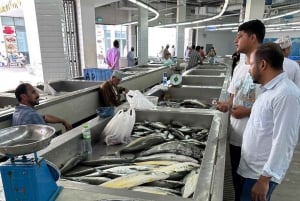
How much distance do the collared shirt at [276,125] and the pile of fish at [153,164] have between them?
0.44 m

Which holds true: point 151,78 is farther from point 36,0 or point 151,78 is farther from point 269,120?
point 269,120

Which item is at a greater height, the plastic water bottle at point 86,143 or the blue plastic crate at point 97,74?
the blue plastic crate at point 97,74

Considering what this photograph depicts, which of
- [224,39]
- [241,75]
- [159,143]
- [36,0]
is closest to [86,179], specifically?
[159,143]

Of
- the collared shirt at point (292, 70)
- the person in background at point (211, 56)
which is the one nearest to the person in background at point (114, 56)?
the person in background at point (211, 56)

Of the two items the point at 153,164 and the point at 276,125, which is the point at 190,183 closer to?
the point at 153,164

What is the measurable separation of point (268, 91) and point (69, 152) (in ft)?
5.03

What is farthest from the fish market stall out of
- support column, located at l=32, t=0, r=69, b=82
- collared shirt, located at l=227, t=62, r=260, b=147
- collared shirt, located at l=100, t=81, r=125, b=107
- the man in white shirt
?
support column, located at l=32, t=0, r=69, b=82

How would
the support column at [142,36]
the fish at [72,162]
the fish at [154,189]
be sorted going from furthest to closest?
the support column at [142,36]
the fish at [72,162]
the fish at [154,189]

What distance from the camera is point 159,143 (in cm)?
219

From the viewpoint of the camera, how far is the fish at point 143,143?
2.05 m

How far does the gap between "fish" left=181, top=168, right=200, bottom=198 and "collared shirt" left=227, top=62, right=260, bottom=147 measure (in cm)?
73

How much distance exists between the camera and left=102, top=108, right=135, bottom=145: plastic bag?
2.24 m

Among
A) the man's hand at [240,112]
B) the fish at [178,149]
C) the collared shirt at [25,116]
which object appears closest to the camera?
the fish at [178,149]

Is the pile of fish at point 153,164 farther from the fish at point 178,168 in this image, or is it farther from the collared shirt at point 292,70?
the collared shirt at point 292,70
